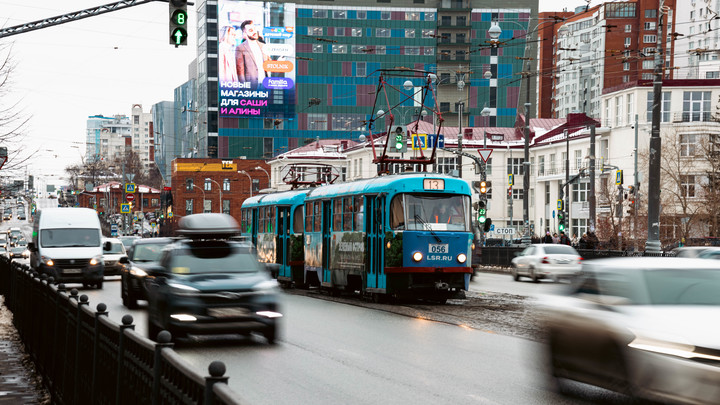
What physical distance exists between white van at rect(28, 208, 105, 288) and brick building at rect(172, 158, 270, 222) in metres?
92.4

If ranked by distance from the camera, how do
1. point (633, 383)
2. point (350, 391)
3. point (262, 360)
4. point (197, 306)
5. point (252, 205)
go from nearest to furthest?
point (633, 383)
point (350, 391)
point (262, 360)
point (197, 306)
point (252, 205)

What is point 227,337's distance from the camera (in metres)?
16.0

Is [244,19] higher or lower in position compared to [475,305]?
higher

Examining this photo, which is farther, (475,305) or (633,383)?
(475,305)

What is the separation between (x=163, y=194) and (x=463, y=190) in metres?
114

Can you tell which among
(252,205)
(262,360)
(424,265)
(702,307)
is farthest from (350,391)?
(252,205)

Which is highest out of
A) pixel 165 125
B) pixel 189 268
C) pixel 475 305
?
pixel 165 125

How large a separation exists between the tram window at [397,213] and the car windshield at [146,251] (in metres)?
5.80

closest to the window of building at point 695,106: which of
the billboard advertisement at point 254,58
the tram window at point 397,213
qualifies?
the tram window at point 397,213

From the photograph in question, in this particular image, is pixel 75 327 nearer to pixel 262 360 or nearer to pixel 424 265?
pixel 262 360

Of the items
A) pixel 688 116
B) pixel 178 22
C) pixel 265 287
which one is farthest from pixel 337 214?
pixel 688 116

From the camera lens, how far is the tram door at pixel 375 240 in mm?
23531

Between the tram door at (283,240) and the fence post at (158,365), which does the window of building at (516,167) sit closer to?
the tram door at (283,240)

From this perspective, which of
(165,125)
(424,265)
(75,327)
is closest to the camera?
(75,327)
